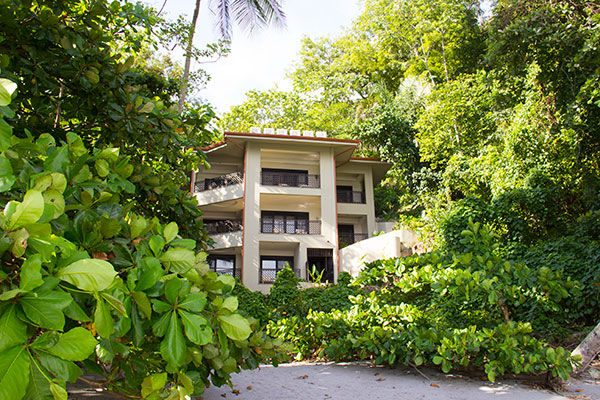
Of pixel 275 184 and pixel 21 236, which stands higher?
pixel 275 184

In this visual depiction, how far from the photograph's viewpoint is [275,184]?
20453 millimetres

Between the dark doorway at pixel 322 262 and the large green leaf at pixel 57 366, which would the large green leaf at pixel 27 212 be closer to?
the large green leaf at pixel 57 366

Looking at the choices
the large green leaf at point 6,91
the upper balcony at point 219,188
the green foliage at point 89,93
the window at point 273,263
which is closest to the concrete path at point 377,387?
the green foliage at point 89,93

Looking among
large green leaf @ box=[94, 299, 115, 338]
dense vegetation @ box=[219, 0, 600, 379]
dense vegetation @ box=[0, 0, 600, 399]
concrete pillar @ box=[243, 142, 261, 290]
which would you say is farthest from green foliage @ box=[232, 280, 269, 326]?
concrete pillar @ box=[243, 142, 261, 290]

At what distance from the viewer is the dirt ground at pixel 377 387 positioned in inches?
144

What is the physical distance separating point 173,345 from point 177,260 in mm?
361

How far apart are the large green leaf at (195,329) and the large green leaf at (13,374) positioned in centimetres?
45

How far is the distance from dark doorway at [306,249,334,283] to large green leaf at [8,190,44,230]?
58.1ft

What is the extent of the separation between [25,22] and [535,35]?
10633mm

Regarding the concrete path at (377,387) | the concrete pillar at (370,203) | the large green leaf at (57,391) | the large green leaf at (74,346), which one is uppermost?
the concrete pillar at (370,203)

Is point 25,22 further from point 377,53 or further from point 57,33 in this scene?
point 377,53

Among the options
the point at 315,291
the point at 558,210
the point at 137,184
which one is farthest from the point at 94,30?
the point at 558,210

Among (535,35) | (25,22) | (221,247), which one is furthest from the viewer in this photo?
(221,247)

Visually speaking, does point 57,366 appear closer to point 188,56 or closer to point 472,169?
point 188,56
